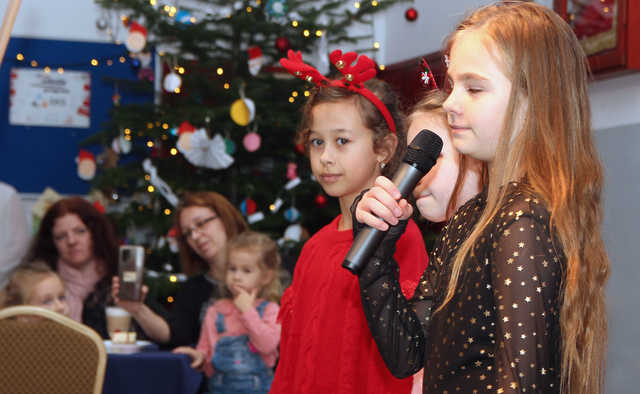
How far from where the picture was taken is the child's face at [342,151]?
1.99 meters

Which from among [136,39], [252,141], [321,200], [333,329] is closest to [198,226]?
[252,141]

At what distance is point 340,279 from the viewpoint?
1941 mm

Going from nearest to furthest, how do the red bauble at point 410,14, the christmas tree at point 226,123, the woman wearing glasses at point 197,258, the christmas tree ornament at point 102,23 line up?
the woman wearing glasses at point 197,258 < the christmas tree at point 226,123 < the christmas tree ornament at point 102,23 < the red bauble at point 410,14

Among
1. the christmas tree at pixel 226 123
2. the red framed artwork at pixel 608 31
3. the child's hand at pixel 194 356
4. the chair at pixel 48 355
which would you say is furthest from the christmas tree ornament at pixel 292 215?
the chair at pixel 48 355

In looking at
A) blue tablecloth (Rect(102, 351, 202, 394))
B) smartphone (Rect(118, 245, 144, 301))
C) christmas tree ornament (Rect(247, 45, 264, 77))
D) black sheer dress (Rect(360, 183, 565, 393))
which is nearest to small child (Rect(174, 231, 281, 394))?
blue tablecloth (Rect(102, 351, 202, 394))

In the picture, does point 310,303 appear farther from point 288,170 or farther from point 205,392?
point 288,170

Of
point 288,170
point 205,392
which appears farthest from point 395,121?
point 288,170

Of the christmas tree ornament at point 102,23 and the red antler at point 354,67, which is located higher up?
the christmas tree ornament at point 102,23

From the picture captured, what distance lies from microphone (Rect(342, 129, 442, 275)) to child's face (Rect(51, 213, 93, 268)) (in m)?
2.70

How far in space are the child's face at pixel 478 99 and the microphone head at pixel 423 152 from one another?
39mm

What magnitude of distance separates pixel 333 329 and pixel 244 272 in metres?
1.17

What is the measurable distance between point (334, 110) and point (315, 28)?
2341mm

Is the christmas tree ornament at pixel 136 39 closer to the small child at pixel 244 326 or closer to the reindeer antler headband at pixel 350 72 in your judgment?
the small child at pixel 244 326

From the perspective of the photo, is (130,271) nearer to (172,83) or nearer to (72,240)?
(72,240)
